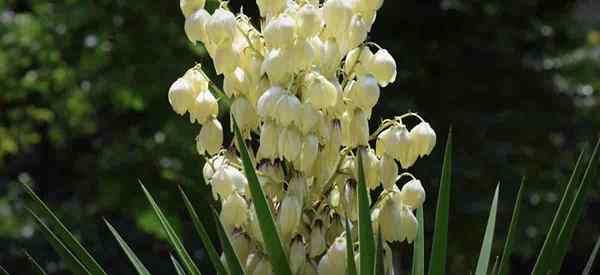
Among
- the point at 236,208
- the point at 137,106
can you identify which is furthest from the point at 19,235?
the point at 236,208

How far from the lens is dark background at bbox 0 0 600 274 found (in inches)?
158

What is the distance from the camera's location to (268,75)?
1375mm

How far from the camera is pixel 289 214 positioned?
133 cm

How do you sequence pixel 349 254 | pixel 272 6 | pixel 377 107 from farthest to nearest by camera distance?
pixel 377 107, pixel 272 6, pixel 349 254

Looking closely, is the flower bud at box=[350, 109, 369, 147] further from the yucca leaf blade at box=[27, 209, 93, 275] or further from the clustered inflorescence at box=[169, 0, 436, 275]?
the yucca leaf blade at box=[27, 209, 93, 275]

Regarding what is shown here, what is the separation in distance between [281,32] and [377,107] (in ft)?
8.74

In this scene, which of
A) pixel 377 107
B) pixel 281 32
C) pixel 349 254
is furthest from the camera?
pixel 377 107

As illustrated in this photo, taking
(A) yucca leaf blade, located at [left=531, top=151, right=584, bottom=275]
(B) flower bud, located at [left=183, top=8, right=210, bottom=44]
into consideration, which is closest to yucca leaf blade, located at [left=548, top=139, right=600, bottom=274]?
(A) yucca leaf blade, located at [left=531, top=151, right=584, bottom=275]

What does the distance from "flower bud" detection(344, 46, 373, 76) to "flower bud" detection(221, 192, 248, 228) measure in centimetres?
26

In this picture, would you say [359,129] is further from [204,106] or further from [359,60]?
[204,106]

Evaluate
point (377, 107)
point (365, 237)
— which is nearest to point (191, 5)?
point (365, 237)

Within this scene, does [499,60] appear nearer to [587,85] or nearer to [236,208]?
[587,85]

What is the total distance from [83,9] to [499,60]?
1.98 meters

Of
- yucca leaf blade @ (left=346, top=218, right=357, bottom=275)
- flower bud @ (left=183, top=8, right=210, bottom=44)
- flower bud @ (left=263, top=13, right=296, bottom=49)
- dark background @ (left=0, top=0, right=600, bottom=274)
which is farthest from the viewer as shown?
dark background @ (left=0, top=0, right=600, bottom=274)
